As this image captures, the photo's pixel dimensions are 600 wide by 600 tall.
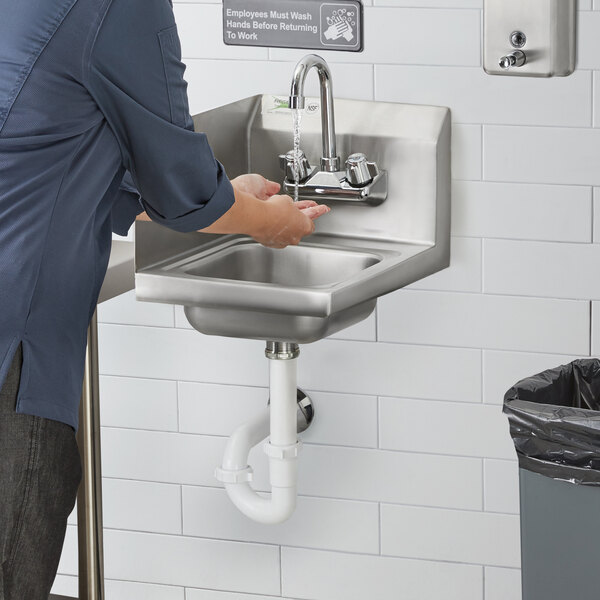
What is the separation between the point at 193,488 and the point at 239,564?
8.0 inches

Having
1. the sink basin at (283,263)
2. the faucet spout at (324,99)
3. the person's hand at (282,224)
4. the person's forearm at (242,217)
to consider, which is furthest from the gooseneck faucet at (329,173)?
the person's forearm at (242,217)

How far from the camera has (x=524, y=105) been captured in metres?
2.08

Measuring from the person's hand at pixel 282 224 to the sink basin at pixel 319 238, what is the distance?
10 centimetres

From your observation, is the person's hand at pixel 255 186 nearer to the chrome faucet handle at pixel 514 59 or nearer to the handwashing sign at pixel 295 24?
the handwashing sign at pixel 295 24

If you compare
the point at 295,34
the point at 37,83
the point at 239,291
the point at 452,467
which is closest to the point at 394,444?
the point at 452,467

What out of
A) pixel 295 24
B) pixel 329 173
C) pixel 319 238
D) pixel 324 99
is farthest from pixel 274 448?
pixel 295 24

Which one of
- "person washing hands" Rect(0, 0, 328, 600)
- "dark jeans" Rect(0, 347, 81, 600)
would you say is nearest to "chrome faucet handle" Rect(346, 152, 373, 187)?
"person washing hands" Rect(0, 0, 328, 600)

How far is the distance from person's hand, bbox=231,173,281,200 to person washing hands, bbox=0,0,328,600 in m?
0.32

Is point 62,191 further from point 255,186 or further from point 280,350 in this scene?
point 280,350

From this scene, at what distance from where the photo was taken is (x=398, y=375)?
7.48 feet

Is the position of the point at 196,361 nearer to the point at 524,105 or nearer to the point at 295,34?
the point at 295,34

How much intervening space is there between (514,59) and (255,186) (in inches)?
20.2

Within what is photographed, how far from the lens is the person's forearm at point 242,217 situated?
1699mm

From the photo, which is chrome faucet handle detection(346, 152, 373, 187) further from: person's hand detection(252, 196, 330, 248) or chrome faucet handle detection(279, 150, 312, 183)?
person's hand detection(252, 196, 330, 248)
